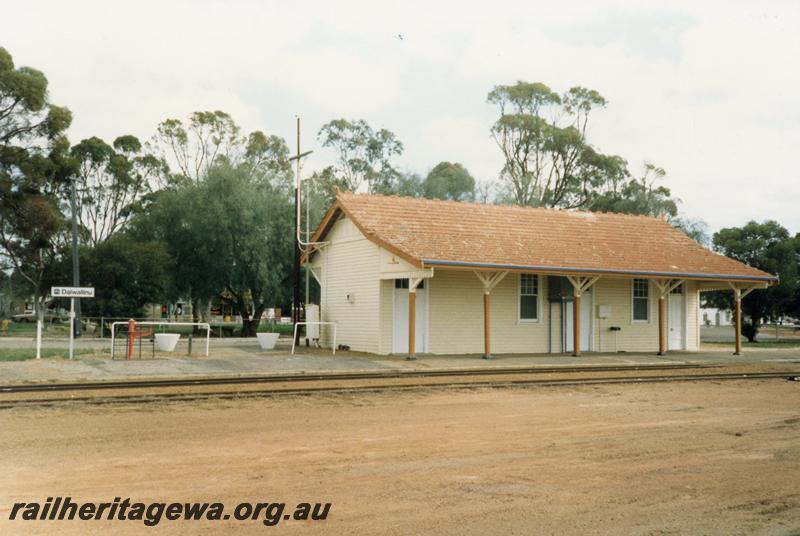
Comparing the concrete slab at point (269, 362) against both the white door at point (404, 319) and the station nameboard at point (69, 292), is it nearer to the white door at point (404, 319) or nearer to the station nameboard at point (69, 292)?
the white door at point (404, 319)

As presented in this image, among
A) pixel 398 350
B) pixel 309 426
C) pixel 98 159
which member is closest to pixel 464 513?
pixel 309 426

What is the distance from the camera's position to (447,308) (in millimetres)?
24406

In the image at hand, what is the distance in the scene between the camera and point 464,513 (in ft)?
21.7

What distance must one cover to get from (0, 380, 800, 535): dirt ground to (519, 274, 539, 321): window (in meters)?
12.4

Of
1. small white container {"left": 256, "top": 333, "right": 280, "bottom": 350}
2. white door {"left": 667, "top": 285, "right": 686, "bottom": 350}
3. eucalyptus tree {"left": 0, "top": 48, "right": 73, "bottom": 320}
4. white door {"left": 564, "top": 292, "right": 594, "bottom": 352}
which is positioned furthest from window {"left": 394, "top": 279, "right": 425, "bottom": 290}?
eucalyptus tree {"left": 0, "top": 48, "right": 73, "bottom": 320}

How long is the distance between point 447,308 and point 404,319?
1396 millimetres

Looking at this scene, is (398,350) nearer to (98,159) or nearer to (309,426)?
(309,426)

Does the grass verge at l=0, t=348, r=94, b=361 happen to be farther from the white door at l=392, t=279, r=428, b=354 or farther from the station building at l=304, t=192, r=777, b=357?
the white door at l=392, t=279, r=428, b=354

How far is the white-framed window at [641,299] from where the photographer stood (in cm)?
2767

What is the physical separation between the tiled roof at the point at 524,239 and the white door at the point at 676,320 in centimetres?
142

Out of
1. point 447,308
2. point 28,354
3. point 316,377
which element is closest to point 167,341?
point 28,354

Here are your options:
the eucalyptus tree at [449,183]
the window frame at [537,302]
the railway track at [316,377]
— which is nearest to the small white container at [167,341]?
the railway track at [316,377]

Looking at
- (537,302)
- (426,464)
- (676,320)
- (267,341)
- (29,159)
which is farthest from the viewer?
(29,159)

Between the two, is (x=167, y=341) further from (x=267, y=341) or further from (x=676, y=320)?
(x=676, y=320)
